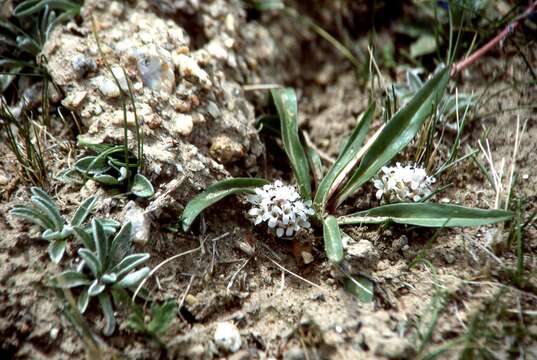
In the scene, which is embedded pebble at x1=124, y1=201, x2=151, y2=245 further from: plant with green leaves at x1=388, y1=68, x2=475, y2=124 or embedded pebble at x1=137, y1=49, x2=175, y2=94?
plant with green leaves at x1=388, y1=68, x2=475, y2=124

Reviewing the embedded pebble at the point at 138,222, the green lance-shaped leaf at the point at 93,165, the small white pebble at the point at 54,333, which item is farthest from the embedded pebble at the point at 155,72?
the small white pebble at the point at 54,333

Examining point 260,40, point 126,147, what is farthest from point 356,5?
point 126,147

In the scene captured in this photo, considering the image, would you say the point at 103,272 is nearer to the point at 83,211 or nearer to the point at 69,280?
the point at 69,280

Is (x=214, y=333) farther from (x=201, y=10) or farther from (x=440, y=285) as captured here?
(x=201, y=10)

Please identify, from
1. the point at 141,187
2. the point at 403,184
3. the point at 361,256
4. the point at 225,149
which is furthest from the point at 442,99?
the point at 141,187

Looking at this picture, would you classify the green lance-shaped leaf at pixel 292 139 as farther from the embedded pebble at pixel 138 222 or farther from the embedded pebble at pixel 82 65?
the embedded pebble at pixel 82 65

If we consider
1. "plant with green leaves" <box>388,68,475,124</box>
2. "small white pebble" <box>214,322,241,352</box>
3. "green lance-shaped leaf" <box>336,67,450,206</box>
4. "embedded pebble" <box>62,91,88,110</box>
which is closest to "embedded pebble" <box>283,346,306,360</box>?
"small white pebble" <box>214,322,241,352</box>
